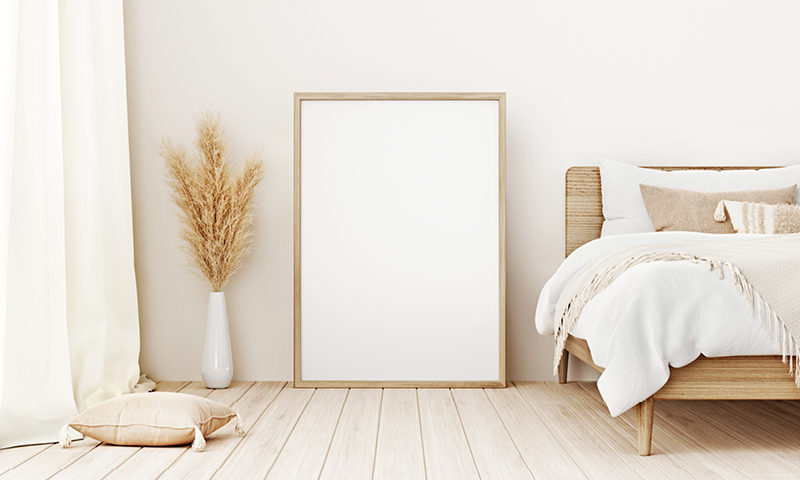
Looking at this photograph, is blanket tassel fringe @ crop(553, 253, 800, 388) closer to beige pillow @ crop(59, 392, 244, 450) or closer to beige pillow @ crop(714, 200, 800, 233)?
beige pillow @ crop(714, 200, 800, 233)

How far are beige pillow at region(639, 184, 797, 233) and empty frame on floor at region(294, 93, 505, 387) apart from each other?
2.28 feet

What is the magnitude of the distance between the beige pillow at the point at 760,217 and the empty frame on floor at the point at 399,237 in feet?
3.14

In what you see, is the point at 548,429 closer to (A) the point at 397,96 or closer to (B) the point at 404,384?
(B) the point at 404,384

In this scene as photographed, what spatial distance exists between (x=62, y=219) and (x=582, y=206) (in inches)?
89.7

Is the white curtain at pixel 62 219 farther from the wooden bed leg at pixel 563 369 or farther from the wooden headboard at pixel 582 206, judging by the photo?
the wooden headboard at pixel 582 206

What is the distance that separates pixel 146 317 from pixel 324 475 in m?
1.71

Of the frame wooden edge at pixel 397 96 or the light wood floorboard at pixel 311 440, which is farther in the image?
the frame wooden edge at pixel 397 96

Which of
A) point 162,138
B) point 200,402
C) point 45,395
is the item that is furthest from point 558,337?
point 162,138

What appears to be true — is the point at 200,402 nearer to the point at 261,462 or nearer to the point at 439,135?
the point at 261,462

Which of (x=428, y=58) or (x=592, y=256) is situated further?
(x=428, y=58)

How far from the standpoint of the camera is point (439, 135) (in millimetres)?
2781

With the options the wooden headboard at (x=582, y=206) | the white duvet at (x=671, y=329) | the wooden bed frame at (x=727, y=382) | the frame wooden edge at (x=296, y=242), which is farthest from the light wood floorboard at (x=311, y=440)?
the wooden headboard at (x=582, y=206)

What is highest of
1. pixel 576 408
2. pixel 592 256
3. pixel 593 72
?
pixel 593 72

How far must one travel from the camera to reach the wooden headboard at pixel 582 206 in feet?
9.50
